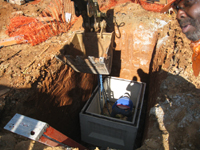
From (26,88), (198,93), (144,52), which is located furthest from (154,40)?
(26,88)

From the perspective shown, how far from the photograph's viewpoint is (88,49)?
478 cm

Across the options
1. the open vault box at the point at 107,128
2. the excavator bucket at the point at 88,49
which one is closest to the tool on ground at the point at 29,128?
the excavator bucket at the point at 88,49

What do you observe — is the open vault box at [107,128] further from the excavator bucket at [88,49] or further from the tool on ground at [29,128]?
the tool on ground at [29,128]

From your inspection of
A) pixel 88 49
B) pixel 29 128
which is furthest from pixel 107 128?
pixel 29 128

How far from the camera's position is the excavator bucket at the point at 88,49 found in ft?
11.0

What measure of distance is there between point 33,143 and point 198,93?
3.66 metres

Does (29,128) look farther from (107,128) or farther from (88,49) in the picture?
(88,49)

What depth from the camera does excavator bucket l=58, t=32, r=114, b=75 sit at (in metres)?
3.36

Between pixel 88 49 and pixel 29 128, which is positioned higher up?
pixel 88 49

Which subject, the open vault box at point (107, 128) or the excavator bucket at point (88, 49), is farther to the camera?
the open vault box at point (107, 128)

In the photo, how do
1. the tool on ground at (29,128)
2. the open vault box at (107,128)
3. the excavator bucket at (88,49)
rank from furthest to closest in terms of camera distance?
the open vault box at (107,128), the excavator bucket at (88,49), the tool on ground at (29,128)

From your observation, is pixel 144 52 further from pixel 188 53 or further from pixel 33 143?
pixel 33 143

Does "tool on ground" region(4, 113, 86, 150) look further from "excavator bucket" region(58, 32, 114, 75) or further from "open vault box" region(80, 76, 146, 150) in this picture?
"open vault box" region(80, 76, 146, 150)

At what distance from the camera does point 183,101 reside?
317cm
